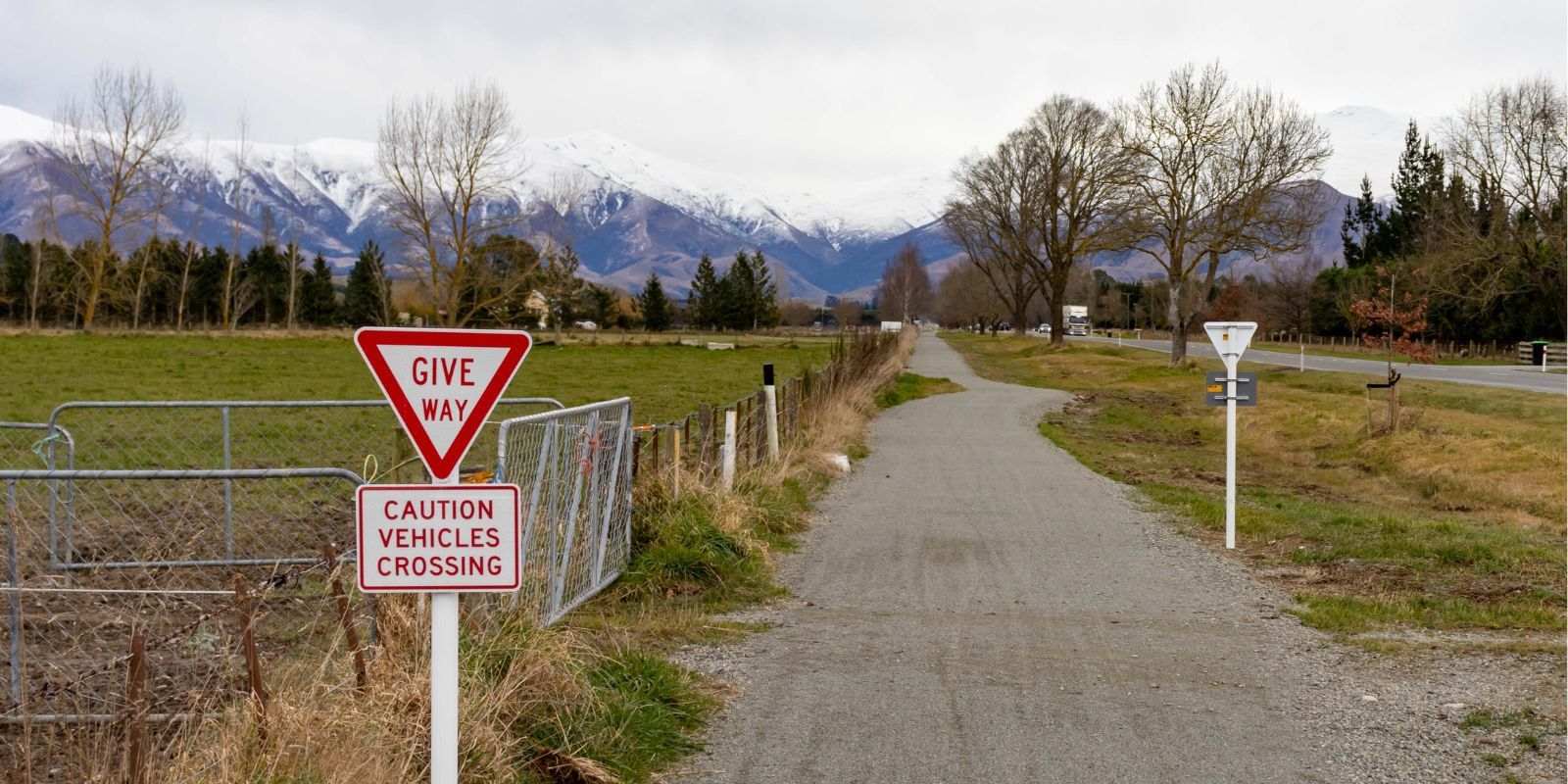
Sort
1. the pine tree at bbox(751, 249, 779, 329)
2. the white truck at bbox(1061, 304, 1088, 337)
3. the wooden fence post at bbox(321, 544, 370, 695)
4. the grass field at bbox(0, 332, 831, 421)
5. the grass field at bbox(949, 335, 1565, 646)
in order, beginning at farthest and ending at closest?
the pine tree at bbox(751, 249, 779, 329) → the white truck at bbox(1061, 304, 1088, 337) → the grass field at bbox(0, 332, 831, 421) → the grass field at bbox(949, 335, 1565, 646) → the wooden fence post at bbox(321, 544, 370, 695)

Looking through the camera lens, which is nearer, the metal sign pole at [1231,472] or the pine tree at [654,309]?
the metal sign pole at [1231,472]

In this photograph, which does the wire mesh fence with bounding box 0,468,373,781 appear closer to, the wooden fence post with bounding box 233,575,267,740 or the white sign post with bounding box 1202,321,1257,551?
the wooden fence post with bounding box 233,575,267,740

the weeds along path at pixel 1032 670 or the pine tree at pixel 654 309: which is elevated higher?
the pine tree at pixel 654 309

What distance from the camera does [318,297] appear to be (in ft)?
324

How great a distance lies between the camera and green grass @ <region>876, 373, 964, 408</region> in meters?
30.1

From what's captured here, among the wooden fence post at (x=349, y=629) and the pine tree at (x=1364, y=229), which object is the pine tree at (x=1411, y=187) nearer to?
the pine tree at (x=1364, y=229)

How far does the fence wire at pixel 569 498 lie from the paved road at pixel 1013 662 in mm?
1270

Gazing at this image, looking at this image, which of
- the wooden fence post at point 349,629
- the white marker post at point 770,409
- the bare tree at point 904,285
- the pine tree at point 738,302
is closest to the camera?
the wooden fence post at point 349,629

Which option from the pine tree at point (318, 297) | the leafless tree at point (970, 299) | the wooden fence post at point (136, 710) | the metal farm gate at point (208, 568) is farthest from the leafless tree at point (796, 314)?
the wooden fence post at point (136, 710)

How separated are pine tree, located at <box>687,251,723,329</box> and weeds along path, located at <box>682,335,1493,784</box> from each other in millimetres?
105254

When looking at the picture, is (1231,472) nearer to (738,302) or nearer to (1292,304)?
(1292,304)

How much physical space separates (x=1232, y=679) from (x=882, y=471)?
9.84m

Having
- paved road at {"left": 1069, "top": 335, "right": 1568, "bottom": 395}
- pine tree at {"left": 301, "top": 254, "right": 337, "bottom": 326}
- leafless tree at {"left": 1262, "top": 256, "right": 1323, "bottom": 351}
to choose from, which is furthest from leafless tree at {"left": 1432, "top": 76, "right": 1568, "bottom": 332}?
pine tree at {"left": 301, "top": 254, "right": 337, "bottom": 326}

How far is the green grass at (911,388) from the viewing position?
30075 mm
